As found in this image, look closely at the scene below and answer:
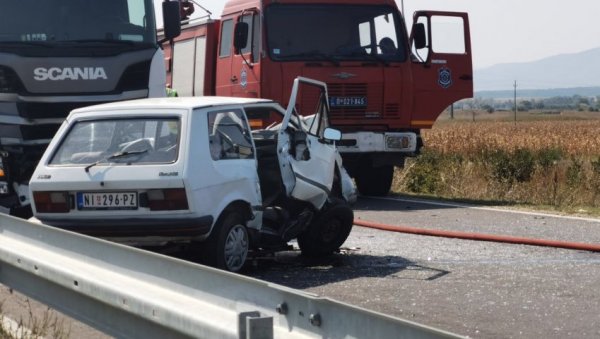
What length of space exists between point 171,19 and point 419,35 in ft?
17.7

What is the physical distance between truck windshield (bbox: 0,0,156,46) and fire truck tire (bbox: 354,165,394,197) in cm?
652

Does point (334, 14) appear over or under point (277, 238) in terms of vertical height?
over

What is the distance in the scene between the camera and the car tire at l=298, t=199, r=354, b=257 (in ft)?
36.5

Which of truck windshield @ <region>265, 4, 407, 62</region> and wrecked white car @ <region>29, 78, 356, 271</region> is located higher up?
truck windshield @ <region>265, 4, 407, 62</region>

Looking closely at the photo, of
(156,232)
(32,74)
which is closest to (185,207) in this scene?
(156,232)

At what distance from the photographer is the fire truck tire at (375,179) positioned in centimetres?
1994

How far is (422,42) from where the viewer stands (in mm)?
18891

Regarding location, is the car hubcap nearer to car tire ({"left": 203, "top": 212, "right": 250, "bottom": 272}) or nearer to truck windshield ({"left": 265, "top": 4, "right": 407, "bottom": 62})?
car tire ({"left": 203, "top": 212, "right": 250, "bottom": 272})

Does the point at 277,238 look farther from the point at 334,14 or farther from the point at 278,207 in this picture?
the point at 334,14

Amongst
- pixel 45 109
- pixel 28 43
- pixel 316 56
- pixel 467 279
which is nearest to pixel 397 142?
pixel 316 56

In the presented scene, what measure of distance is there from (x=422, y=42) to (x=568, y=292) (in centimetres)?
1026

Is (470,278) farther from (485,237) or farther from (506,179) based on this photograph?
(506,179)

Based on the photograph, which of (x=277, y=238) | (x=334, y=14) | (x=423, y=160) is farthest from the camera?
(x=423, y=160)

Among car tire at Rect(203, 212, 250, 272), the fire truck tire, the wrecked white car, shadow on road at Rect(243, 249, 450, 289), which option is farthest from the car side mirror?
the fire truck tire
